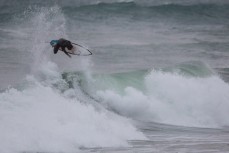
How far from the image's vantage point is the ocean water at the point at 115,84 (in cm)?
1748

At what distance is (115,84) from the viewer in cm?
2400

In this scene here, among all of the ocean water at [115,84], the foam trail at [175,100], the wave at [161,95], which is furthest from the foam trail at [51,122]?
the foam trail at [175,100]

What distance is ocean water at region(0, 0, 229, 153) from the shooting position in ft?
57.4

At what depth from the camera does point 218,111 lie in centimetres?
2284

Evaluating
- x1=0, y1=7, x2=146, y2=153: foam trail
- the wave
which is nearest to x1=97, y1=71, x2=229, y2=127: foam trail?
the wave

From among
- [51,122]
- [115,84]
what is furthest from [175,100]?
[51,122]

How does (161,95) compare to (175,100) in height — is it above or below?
above

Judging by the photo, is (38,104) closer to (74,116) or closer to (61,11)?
(74,116)

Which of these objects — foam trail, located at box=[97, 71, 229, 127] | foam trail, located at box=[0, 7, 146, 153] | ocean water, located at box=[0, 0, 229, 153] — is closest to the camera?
foam trail, located at box=[0, 7, 146, 153]

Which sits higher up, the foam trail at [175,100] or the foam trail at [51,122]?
the foam trail at [175,100]

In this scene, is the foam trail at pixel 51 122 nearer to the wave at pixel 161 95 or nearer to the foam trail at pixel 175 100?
the wave at pixel 161 95

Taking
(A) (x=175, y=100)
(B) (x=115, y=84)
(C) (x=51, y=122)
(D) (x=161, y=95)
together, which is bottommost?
(C) (x=51, y=122)

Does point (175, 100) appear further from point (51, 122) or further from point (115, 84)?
point (51, 122)

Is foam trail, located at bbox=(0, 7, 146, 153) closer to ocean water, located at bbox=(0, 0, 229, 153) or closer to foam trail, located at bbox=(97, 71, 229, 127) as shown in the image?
ocean water, located at bbox=(0, 0, 229, 153)
